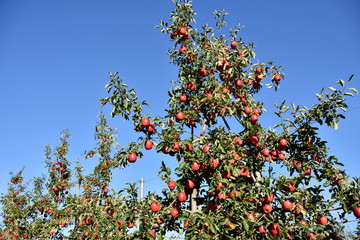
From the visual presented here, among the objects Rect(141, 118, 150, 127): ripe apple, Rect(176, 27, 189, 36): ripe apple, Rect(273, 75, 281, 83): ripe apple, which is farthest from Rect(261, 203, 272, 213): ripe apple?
Rect(176, 27, 189, 36): ripe apple

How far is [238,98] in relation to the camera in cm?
581

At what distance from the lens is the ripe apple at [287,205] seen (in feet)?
13.4

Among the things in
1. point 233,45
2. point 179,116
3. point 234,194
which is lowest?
point 234,194

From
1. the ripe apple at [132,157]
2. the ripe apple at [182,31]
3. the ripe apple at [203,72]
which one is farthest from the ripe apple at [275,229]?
the ripe apple at [182,31]

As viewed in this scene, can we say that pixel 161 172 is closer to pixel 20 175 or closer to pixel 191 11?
pixel 191 11

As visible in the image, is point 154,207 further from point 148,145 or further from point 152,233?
point 148,145

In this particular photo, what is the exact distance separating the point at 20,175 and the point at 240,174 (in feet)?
46.9

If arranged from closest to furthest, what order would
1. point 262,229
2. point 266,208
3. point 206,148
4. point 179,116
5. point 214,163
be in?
point 262,229 → point 266,208 → point 214,163 → point 206,148 → point 179,116

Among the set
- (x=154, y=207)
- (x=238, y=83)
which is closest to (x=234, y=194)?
(x=154, y=207)

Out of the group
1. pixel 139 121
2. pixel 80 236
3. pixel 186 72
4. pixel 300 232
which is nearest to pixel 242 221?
pixel 300 232

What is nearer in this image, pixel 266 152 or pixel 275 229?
pixel 275 229

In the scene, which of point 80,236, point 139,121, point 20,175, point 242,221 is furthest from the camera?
point 20,175

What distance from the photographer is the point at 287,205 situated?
4.08 m

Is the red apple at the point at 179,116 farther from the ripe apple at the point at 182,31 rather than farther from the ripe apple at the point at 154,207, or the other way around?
the ripe apple at the point at 182,31
